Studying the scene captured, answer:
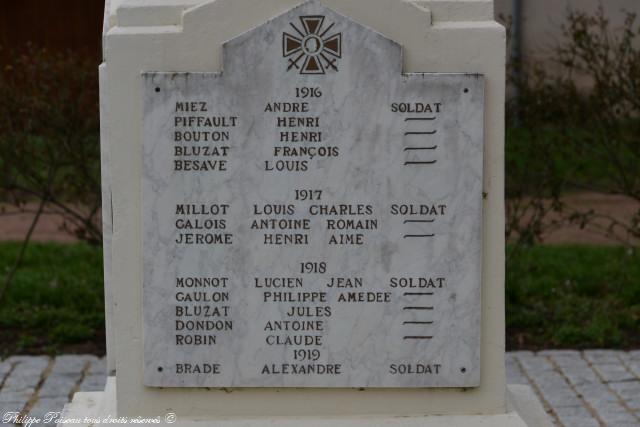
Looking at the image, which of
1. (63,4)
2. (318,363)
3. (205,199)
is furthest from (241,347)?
(63,4)

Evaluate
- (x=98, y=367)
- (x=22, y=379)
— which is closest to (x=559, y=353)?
(x=98, y=367)

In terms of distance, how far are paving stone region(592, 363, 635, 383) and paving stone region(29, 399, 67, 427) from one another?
8.86 ft

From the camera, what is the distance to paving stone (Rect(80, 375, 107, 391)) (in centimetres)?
566

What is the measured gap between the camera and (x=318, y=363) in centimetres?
341

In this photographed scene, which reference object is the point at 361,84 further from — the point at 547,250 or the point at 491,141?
the point at 547,250

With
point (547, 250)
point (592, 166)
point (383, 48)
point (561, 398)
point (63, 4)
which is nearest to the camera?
point (383, 48)

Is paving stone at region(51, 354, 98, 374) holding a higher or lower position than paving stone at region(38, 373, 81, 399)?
higher

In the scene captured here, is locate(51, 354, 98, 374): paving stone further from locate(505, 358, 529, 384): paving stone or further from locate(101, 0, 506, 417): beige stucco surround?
locate(101, 0, 506, 417): beige stucco surround

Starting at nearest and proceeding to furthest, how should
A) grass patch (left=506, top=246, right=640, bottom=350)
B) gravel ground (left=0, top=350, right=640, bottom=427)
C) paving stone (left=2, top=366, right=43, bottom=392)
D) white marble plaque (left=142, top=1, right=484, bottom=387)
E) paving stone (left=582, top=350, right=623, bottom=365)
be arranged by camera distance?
1. white marble plaque (left=142, top=1, right=484, bottom=387)
2. gravel ground (left=0, top=350, right=640, bottom=427)
3. paving stone (left=2, top=366, right=43, bottom=392)
4. paving stone (left=582, top=350, right=623, bottom=365)
5. grass patch (left=506, top=246, right=640, bottom=350)

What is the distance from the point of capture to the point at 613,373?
5.87 m

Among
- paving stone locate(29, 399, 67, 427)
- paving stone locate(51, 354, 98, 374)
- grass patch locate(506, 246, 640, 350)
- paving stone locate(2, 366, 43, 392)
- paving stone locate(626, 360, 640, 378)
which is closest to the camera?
paving stone locate(29, 399, 67, 427)

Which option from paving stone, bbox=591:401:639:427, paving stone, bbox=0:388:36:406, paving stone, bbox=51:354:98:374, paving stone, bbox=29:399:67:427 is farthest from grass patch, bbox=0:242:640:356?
paving stone, bbox=591:401:639:427

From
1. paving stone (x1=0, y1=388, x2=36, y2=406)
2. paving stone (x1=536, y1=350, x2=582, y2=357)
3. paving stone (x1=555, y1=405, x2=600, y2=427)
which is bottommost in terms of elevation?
paving stone (x1=555, y1=405, x2=600, y2=427)

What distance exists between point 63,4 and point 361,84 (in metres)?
12.0
